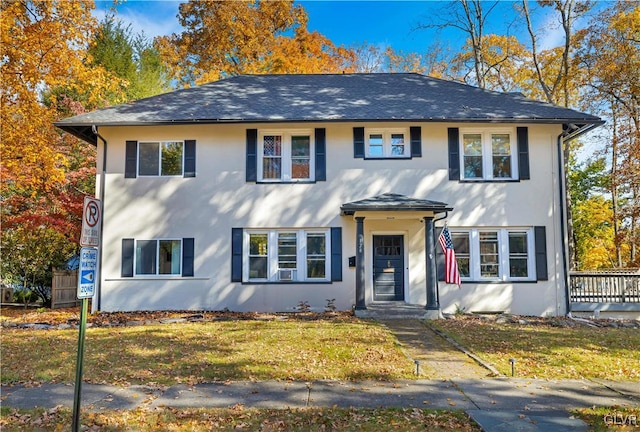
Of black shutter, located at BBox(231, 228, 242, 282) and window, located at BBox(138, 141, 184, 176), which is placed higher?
window, located at BBox(138, 141, 184, 176)

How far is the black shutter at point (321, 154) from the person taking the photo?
528 inches

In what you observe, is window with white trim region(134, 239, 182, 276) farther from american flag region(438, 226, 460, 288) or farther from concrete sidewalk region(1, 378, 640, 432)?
american flag region(438, 226, 460, 288)

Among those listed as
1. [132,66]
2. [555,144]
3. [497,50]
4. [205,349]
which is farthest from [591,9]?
[132,66]

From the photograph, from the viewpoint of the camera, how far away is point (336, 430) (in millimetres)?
4586

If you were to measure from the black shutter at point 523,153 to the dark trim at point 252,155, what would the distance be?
7885mm

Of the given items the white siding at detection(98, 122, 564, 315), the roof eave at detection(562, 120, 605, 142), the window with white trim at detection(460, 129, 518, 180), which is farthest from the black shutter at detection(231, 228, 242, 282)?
the roof eave at detection(562, 120, 605, 142)

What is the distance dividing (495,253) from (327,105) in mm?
6770

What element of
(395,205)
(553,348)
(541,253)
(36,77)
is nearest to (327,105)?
(395,205)

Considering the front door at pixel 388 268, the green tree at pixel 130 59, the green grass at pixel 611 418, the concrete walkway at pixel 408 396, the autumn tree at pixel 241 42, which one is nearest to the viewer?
the green grass at pixel 611 418

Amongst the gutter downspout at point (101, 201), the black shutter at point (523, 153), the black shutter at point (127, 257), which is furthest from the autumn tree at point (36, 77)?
the black shutter at point (523, 153)

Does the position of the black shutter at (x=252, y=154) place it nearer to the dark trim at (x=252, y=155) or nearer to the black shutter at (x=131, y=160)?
the dark trim at (x=252, y=155)

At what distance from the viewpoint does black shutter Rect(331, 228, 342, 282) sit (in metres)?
13.1

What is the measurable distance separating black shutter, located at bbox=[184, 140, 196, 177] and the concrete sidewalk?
8192mm

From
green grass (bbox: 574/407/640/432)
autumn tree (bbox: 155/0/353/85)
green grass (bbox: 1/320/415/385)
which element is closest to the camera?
green grass (bbox: 574/407/640/432)
